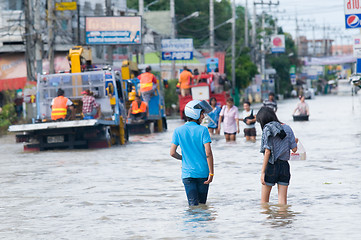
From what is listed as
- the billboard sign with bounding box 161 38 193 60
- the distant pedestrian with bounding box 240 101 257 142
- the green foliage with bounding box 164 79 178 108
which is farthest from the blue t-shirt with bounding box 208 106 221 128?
the billboard sign with bounding box 161 38 193 60

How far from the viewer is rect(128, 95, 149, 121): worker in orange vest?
3078 centimetres

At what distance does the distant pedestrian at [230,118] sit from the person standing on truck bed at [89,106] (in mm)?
3858

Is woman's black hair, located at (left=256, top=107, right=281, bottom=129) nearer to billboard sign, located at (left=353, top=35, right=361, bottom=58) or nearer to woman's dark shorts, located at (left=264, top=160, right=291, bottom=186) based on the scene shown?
woman's dark shorts, located at (left=264, top=160, right=291, bottom=186)

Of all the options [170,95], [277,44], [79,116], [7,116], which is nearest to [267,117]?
[79,116]

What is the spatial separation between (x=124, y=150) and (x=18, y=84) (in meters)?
24.4

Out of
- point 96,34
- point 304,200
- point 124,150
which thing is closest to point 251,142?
point 124,150

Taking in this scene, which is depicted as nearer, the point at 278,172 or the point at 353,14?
the point at 278,172

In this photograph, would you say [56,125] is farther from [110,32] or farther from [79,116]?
[110,32]

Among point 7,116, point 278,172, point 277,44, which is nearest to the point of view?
point 278,172

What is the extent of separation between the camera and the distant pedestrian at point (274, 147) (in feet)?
33.2

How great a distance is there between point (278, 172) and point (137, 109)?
2074 cm

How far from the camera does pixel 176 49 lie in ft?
189

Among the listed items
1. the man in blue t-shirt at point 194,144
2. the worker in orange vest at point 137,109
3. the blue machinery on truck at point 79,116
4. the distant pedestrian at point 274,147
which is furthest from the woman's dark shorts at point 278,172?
the worker in orange vest at point 137,109

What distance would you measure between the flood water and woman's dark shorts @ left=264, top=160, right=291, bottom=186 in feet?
1.50
